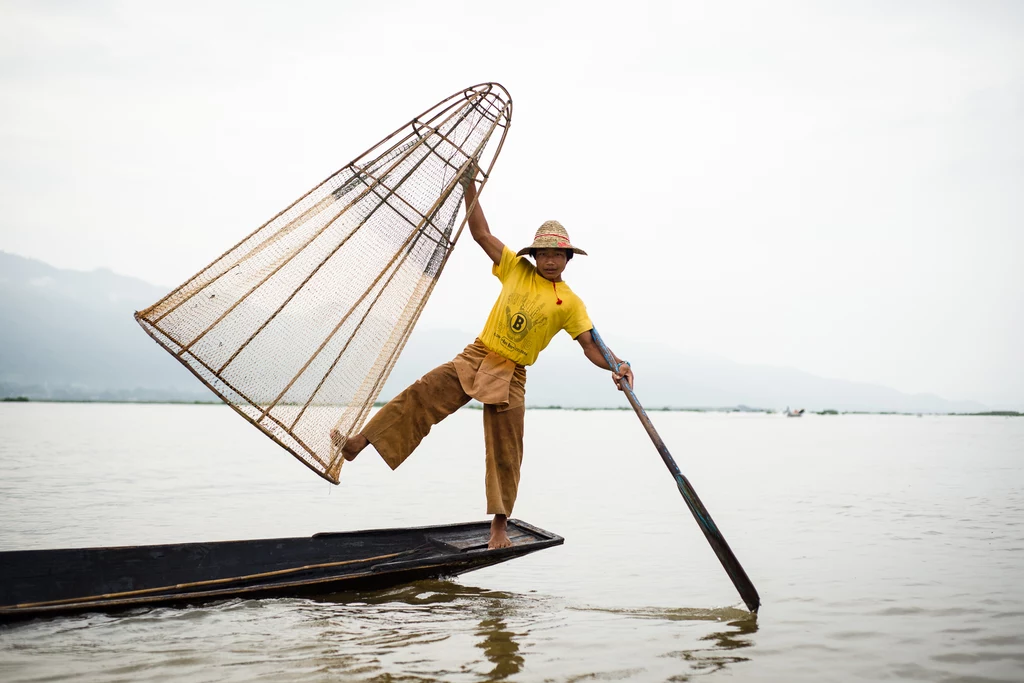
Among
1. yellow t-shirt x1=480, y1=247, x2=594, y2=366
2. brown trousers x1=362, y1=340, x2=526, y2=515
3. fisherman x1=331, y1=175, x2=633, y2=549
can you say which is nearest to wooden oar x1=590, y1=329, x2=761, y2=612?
fisherman x1=331, y1=175, x2=633, y2=549

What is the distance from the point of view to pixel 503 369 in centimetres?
494

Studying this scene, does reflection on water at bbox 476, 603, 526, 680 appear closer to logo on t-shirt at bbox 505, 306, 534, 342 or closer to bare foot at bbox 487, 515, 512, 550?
bare foot at bbox 487, 515, 512, 550

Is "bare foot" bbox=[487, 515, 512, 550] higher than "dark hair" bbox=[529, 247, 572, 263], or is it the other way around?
"dark hair" bbox=[529, 247, 572, 263]

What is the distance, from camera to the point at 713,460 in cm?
1628

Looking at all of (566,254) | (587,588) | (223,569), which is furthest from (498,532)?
(566,254)

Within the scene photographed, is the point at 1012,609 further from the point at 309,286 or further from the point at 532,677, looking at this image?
the point at 309,286

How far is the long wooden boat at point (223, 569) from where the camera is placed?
417 cm

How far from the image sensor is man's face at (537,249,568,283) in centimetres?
489

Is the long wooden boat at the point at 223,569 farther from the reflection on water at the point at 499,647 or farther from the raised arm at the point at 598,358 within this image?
the raised arm at the point at 598,358

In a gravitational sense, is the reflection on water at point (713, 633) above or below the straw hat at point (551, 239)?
below

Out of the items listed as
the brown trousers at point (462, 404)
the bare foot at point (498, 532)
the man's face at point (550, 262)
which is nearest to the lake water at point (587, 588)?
the bare foot at point (498, 532)

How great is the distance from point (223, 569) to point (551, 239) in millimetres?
2615

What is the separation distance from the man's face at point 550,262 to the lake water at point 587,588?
6.18 ft

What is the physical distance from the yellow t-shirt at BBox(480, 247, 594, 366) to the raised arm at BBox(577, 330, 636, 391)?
5cm
